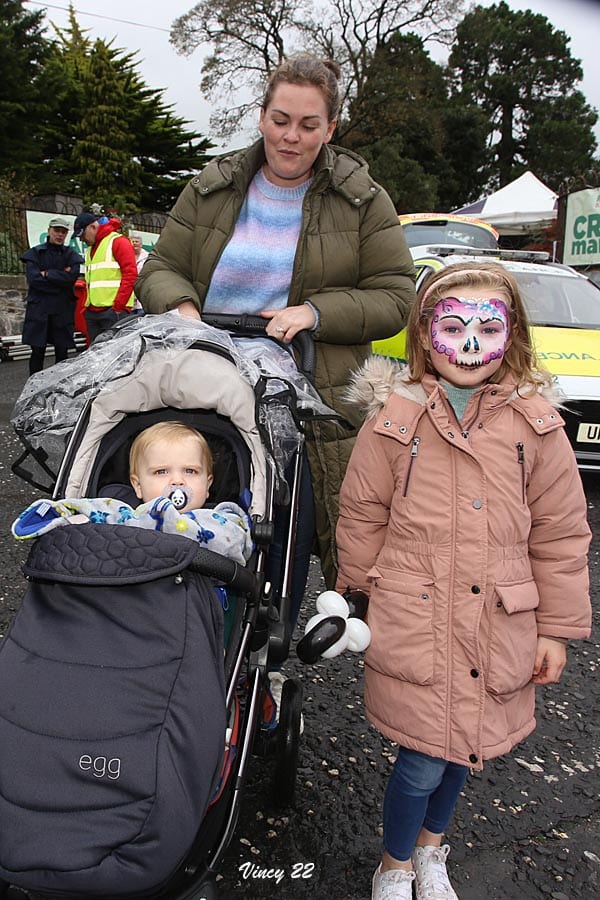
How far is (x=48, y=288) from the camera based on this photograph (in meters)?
8.36

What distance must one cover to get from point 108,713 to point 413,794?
0.92m

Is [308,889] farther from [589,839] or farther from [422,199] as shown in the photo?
[422,199]

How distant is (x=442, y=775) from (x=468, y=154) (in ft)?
128

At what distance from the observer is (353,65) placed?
2922 centimetres

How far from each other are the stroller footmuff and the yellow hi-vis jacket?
682 centimetres

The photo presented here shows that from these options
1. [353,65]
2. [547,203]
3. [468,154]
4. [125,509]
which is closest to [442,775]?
[125,509]

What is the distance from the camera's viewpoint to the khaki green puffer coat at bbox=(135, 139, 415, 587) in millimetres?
2320

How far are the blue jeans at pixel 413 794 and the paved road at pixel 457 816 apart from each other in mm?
275

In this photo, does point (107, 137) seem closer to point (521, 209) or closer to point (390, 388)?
point (521, 209)

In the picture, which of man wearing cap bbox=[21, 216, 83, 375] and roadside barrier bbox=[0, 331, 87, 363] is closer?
man wearing cap bbox=[21, 216, 83, 375]

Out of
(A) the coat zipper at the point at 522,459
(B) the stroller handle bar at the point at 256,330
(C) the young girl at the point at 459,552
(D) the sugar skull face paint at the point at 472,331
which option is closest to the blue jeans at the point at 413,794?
(C) the young girl at the point at 459,552

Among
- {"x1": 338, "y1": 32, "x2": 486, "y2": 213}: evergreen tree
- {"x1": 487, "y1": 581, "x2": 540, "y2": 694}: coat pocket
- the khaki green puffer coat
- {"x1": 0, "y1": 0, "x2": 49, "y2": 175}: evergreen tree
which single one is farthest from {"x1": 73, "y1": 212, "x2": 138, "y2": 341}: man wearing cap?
{"x1": 338, "y1": 32, "x2": 486, "y2": 213}: evergreen tree

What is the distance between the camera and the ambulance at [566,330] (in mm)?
5070

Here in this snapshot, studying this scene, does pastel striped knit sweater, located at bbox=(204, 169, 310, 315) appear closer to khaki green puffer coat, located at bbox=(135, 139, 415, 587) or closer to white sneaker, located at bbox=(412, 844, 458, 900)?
khaki green puffer coat, located at bbox=(135, 139, 415, 587)
